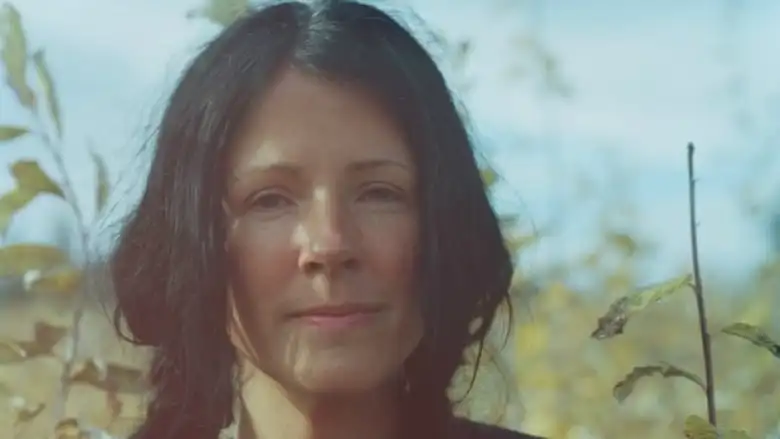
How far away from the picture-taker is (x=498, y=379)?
100cm

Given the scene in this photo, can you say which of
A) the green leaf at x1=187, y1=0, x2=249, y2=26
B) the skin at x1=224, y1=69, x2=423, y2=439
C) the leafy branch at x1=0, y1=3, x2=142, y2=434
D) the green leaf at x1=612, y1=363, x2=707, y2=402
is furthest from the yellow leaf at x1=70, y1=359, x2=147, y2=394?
the green leaf at x1=612, y1=363, x2=707, y2=402

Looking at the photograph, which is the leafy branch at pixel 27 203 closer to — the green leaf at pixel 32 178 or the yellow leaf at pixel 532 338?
the green leaf at pixel 32 178

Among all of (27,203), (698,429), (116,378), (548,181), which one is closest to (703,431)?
(698,429)

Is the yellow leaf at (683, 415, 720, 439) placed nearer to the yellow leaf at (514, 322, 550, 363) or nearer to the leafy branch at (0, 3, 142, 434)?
the yellow leaf at (514, 322, 550, 363)

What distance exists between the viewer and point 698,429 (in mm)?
986

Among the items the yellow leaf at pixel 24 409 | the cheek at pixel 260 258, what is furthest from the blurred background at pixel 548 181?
the cheek at pixel 260 258

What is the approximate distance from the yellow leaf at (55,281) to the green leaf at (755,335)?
22.9 inches

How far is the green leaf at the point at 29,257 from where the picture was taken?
0.97 metres

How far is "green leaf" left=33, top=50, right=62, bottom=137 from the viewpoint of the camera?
3.17ft

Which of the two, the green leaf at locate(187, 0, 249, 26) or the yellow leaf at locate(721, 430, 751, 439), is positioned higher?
the green leaf at locate(187, 0, 249, 26)

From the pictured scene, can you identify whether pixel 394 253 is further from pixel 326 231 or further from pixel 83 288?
pixel 83 288

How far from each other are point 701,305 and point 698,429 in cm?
11

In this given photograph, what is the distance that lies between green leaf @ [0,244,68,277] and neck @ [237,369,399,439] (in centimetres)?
20

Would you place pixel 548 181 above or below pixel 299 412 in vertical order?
above
